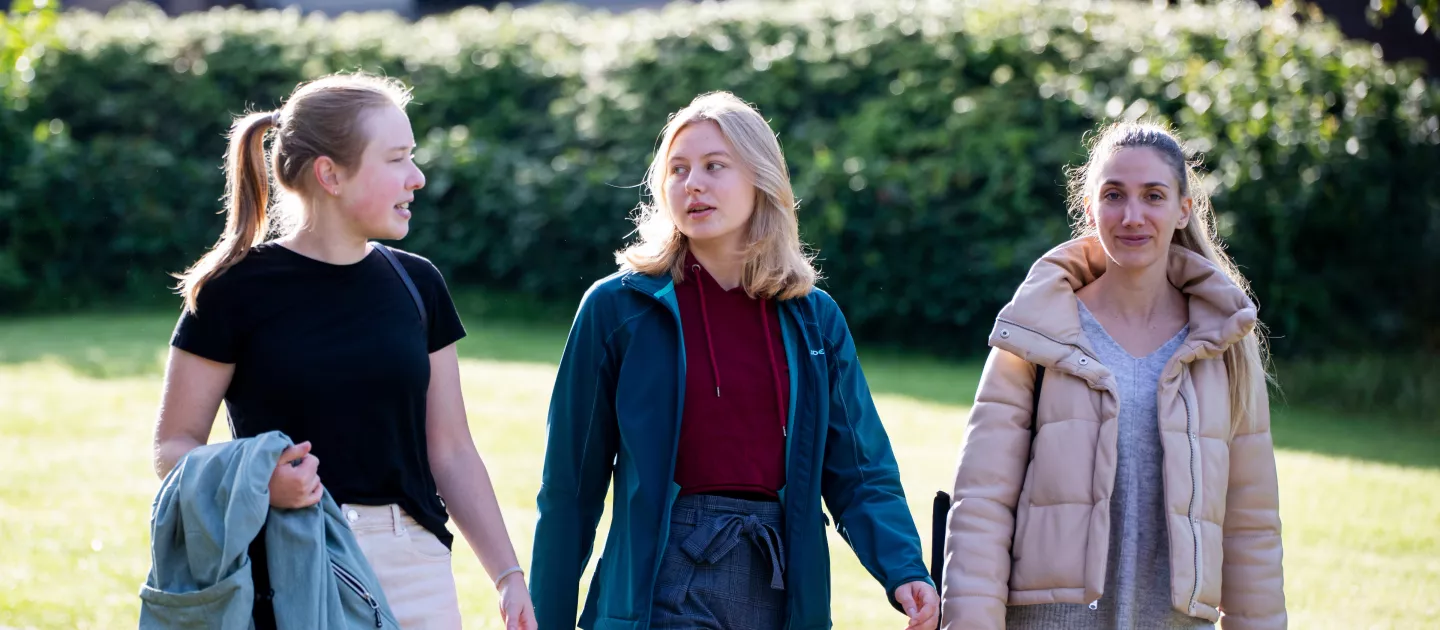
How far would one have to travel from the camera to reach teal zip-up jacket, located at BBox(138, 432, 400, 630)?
2.68m

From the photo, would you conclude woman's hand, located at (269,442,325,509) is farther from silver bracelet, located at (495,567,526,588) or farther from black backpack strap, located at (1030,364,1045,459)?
black backpack strap, located at (1030,364,1045,459)

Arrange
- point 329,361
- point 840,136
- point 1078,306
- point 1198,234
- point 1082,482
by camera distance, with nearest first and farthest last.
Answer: point 329,361, point 1082,482, point 1078,306, point 1198,234, point 840,136

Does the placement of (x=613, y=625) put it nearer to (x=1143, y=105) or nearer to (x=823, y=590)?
(x=823, y=590)

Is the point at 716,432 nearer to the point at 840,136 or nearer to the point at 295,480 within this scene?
the point at 295,480

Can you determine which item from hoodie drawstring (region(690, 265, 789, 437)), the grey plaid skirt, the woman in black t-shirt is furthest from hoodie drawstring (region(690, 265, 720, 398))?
the woman in black t-shirt

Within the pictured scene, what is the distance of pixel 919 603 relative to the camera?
133 inches

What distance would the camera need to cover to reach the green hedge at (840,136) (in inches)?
469

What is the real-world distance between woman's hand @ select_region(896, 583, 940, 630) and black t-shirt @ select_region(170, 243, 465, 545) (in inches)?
39.9

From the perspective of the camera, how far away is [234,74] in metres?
15.9

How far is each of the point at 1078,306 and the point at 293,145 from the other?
1.83 m

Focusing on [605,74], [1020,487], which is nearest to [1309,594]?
[1020,487]

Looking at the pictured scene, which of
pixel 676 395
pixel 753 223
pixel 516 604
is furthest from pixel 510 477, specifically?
pixel 516 604

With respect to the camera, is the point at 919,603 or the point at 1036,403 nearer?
the point at 919,603

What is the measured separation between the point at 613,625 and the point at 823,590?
0.48 meters
